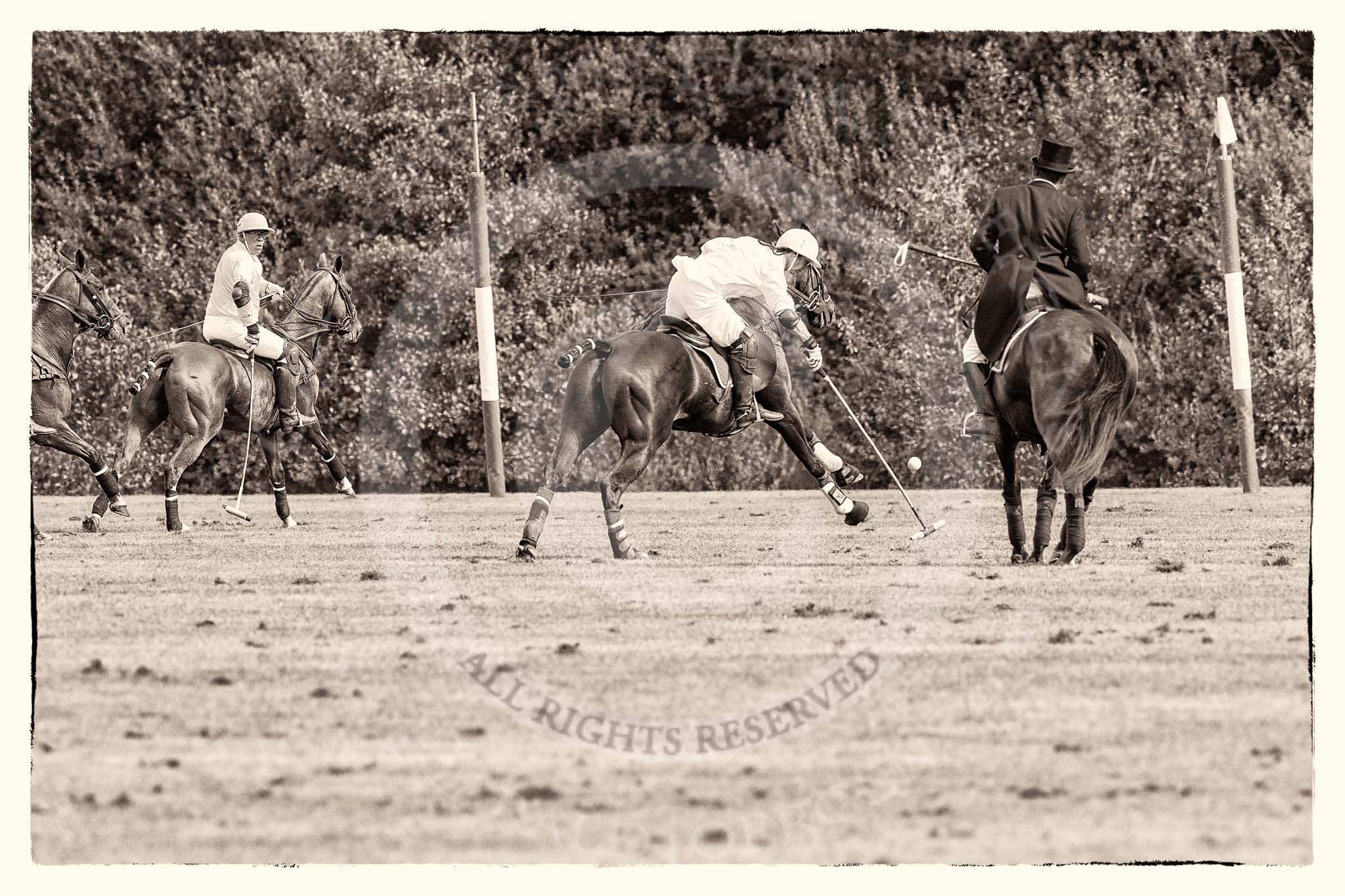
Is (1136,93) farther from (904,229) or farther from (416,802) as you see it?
(416,802)

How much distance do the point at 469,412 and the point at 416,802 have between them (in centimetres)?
1893

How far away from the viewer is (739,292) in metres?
14.8

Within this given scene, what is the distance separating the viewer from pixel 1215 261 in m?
25.0

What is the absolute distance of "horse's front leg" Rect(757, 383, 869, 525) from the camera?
15305mm

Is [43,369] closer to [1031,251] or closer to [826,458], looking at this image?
[826,458]

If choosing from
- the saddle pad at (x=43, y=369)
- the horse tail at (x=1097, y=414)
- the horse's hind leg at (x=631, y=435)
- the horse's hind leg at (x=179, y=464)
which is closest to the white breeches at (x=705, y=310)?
the horse's hind leg at (x=631, y=435)

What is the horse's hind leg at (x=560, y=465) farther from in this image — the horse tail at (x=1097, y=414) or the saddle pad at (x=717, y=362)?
the horse tail at (x=1097, y=414)

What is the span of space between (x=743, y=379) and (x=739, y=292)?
2.19 ft

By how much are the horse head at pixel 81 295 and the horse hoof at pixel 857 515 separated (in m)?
6.80

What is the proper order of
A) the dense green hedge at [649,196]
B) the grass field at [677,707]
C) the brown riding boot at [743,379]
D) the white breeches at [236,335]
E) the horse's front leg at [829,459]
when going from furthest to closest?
the dense green hedge at [649,196], the white breeches at [236,335], the horse's front leg at [829,459], the brown riding boot at [743,379], the grass field at [677,707]

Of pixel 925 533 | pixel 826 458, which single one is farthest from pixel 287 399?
pixel 925 533

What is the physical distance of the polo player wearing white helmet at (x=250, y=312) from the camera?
17.4 m

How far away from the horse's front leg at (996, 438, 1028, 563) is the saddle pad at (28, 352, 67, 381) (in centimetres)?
820

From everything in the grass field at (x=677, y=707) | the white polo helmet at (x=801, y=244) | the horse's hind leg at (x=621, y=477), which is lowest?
the grass field at (x=677, y=707)
